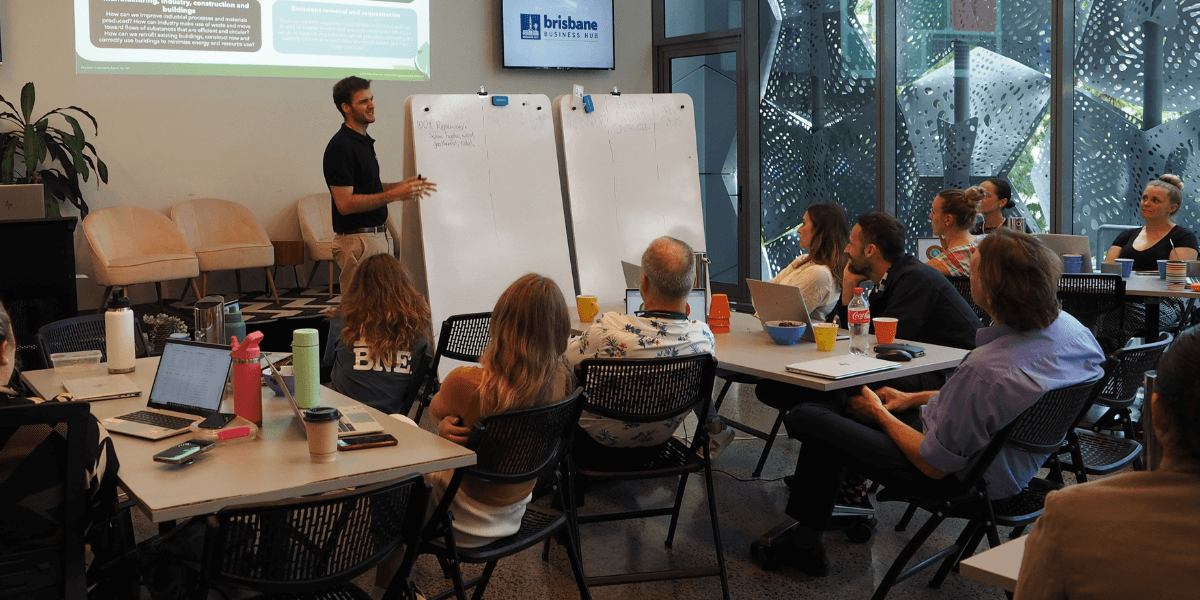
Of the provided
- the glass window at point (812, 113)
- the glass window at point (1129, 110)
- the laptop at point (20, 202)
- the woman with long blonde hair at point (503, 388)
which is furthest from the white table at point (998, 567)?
the glass window at point (812, 113)

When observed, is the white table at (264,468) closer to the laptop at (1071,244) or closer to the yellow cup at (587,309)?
the yellow cup at (587,309)

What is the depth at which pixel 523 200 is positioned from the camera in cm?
546

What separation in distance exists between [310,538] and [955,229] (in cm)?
372

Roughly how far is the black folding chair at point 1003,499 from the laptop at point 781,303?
0.93 meters

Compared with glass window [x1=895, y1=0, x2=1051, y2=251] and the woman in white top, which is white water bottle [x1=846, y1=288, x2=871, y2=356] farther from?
glass window [x1=895, y1=0, x2=1051, y2=251]

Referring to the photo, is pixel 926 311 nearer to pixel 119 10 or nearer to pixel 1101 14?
pixel 1101 14

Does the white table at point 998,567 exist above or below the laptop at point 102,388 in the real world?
below

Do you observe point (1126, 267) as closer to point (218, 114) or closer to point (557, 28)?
point (557, 28)

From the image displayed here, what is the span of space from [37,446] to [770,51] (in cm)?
744

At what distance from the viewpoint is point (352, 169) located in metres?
5.08

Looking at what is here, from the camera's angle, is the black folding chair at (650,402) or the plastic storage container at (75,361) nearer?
the black folding chair at (650,402)

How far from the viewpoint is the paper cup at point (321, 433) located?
2074 mm

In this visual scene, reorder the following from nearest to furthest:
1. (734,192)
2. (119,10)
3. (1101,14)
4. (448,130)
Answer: (448,130) < (1101,14) < (119,10) < (734,192)

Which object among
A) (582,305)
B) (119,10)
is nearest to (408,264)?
(582,305)
